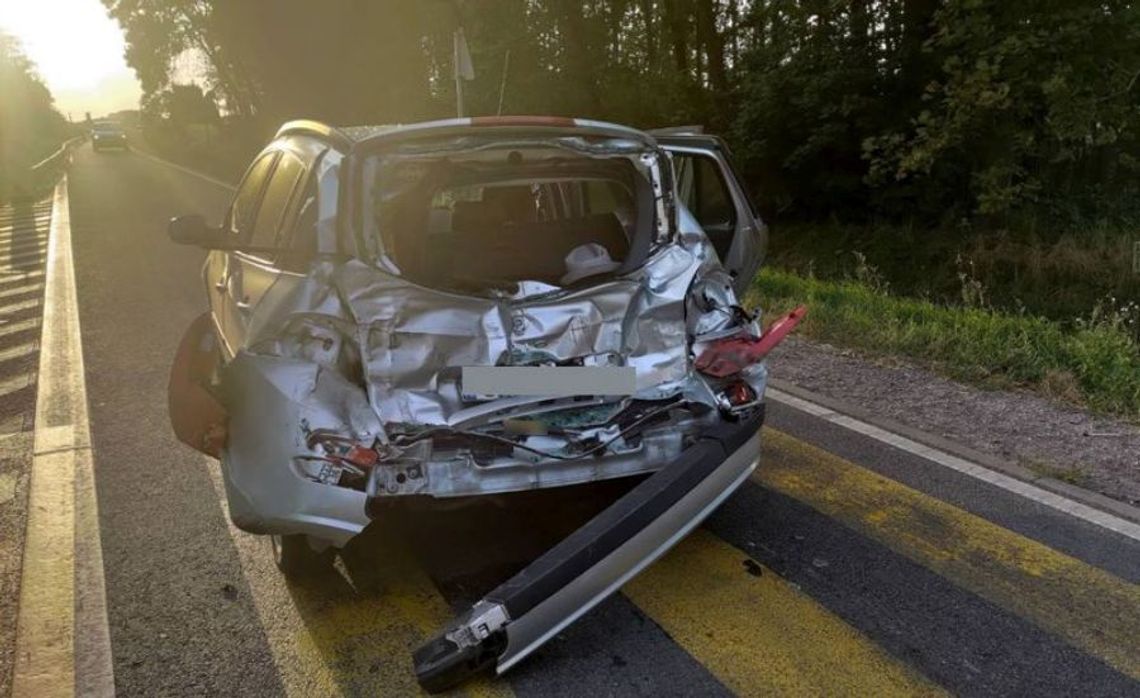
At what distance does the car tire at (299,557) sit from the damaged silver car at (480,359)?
0.02 meters

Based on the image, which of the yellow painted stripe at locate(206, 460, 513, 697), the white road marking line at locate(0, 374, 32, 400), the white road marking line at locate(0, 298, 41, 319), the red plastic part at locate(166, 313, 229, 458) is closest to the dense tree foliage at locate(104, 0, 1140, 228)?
the white road marking line at locate(0, 298, 41, 319)

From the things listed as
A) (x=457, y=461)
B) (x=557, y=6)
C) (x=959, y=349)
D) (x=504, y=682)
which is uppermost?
(x=557, y=6)

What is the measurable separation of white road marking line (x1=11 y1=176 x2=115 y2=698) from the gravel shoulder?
4244 millimetres

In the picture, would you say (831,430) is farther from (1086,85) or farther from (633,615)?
(1086,85)

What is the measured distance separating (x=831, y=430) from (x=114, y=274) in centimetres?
1003

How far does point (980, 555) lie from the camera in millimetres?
3418

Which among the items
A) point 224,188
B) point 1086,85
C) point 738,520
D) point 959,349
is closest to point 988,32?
point 1086,85

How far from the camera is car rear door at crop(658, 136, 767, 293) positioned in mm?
5281

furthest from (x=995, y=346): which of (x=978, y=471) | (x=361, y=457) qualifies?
(x=361, y=457)

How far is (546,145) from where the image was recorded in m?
3.51

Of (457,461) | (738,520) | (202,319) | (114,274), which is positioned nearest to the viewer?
(457,461)

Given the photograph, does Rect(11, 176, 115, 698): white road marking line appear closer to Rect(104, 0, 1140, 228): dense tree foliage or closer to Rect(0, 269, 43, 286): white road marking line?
Rect(0, 269, 43, 286): white road marking line

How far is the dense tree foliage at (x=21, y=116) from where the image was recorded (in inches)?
1382

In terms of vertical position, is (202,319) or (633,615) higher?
(202,319)
